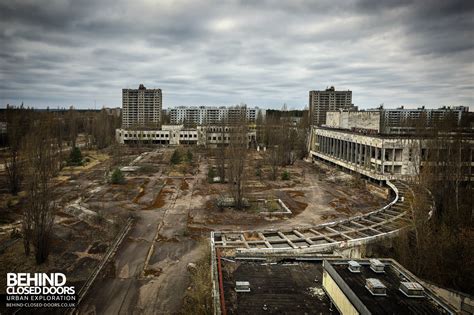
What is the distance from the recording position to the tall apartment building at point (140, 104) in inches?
4948

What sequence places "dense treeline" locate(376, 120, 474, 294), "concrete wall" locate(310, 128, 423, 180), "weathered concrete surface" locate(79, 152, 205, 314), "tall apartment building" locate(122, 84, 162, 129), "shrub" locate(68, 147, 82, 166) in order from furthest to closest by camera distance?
"tall apartment building" locate(122, 84, 162, 129)
"shrub" locate(68, 147, 82, 166)
"concrete wall" locate(310, 128, 423, 180)
"dense treeline" locate(376, 120, 474, 294)
"weathered concrete surface" locate(79, 152, 205, 314)

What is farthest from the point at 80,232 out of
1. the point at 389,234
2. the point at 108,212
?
the point at 389,234

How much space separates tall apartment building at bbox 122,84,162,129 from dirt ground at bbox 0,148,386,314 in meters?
75.7

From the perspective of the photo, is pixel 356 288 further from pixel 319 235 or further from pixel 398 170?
pixel 398 170

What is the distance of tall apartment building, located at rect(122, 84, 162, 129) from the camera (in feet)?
412

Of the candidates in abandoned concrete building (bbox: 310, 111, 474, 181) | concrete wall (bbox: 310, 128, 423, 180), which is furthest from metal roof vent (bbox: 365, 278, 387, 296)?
concrete wall (bbox: 310, 128, 423, 180)

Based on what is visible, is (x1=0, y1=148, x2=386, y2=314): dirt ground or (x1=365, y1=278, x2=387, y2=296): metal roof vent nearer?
(x1=365, y1=278, x2=387, y2=296): metal roof vent

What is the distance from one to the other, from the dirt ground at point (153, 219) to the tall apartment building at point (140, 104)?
7575cm

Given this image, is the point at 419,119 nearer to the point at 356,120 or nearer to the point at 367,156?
the point at 367,156

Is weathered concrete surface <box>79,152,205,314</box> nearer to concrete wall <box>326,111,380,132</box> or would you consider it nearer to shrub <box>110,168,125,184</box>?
shrub <box>110,168,125,184</box>

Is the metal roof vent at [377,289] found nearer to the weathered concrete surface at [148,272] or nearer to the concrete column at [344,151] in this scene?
the weathered concrete surface at [148,272]

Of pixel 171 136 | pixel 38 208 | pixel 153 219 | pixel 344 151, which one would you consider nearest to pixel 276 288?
pixel 38 208

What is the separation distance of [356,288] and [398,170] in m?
35.6

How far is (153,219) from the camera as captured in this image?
2775cm
